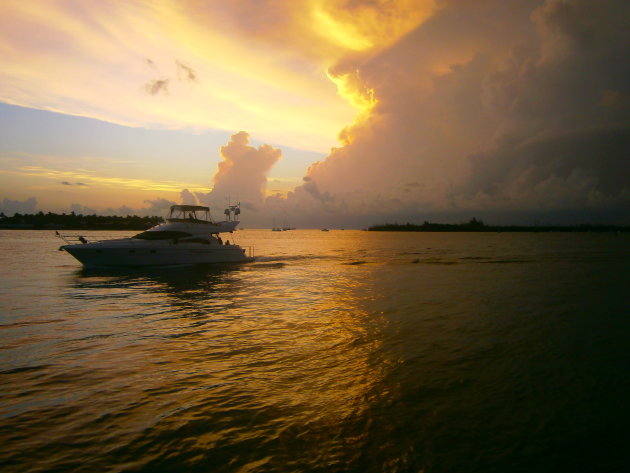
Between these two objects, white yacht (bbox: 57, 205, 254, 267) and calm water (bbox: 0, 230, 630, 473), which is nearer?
calm water (bbox: 0, 230, 630, 473)

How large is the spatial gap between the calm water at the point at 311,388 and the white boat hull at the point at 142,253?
1385 cm

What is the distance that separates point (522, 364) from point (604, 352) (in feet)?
11.8

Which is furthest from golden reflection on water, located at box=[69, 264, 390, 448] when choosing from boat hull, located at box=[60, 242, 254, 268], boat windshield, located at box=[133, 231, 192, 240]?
boat windshield, located at box=[133, 231, 192, 240]

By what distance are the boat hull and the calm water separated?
Result: 13.8m

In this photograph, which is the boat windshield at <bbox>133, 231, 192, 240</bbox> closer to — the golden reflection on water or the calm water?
the golden reflection on water

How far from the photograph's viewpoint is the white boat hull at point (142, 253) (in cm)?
3189

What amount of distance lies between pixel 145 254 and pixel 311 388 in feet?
97.3

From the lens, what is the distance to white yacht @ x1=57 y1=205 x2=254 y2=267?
106 ft

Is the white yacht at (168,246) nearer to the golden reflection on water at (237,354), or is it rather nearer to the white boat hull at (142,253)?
the white boat hull at (142,253)

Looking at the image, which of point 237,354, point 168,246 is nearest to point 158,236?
point 168,246

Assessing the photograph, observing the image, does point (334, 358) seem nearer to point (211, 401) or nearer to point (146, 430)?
point (211, 401)

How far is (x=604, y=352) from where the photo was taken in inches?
463

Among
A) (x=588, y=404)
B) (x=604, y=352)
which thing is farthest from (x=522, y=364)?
(x=604, y=352)

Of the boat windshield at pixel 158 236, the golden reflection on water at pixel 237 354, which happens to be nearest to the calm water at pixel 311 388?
the golden reflection on water at pixel 237 354
